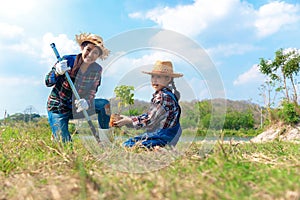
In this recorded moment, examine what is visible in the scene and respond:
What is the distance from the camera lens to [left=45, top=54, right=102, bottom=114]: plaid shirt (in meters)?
4.66

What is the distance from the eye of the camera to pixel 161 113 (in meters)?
4.04

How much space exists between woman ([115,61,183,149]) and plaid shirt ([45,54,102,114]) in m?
0.84

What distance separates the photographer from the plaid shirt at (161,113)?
398 centimetres

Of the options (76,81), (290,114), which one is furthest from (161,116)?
(290,114)

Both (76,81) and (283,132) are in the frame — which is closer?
(76,81)

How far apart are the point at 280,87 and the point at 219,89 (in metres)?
18.0

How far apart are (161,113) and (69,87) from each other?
151 centimetres

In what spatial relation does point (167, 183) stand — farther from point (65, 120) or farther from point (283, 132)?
point (283, 132)

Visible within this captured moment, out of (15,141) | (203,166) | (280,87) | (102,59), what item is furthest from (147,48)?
(280,87)

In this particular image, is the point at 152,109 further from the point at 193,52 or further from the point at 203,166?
the point at 203,166

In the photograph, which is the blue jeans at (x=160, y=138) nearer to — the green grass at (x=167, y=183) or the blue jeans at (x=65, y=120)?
the blue jeans at (x=65, y=120)

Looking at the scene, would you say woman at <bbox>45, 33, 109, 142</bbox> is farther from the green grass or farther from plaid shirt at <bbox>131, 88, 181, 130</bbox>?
the green grass

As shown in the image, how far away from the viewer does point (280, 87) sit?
2033 cm

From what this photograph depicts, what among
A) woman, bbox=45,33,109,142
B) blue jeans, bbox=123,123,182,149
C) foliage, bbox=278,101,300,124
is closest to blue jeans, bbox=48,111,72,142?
woman, bbox=45,33,109,142
